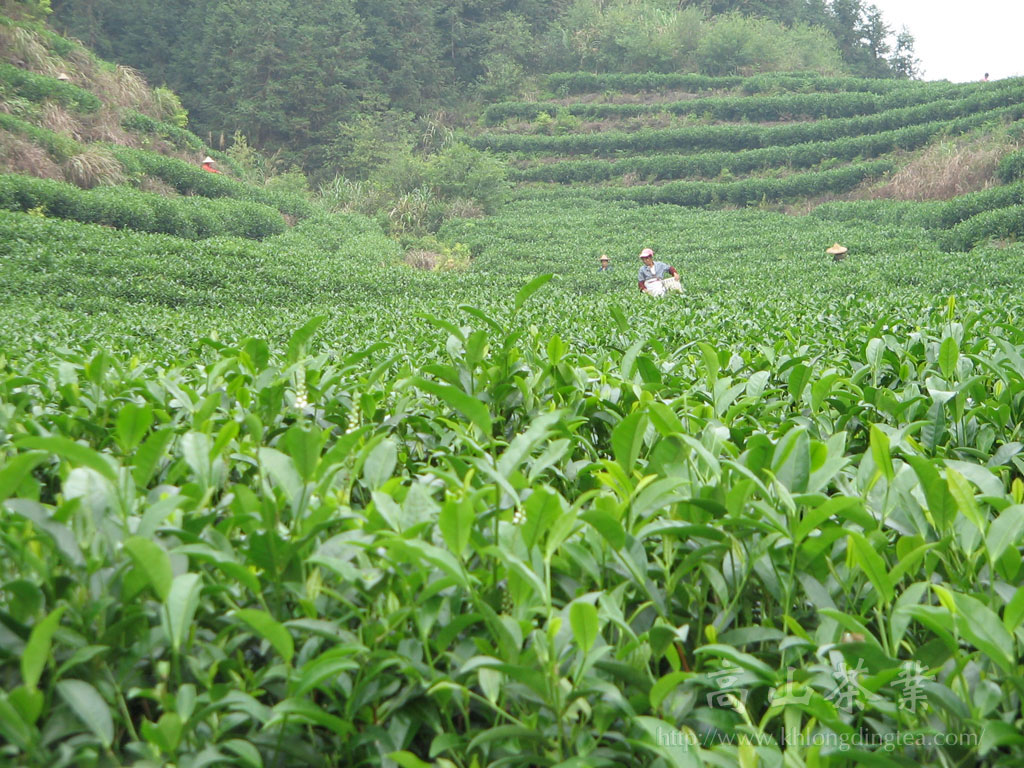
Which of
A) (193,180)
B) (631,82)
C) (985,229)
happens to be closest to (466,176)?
(193,180)

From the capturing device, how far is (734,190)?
910 inches

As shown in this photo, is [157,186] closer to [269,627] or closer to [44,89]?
[44,89]

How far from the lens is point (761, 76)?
31.3 metres

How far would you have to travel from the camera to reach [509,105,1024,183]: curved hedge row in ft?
71.5

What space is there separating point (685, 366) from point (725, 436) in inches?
42.1

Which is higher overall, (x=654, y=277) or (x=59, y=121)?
(x=59, y=121)

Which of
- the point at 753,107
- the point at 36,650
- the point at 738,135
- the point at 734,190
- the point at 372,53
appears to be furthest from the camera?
the point at 372,53

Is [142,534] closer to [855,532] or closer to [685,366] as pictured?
[855,532]

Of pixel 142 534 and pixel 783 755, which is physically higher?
pixel 142 534

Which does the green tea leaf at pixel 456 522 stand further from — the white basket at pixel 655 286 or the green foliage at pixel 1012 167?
the green foliage at pixel 1012 167

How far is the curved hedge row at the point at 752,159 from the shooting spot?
21.8 metres

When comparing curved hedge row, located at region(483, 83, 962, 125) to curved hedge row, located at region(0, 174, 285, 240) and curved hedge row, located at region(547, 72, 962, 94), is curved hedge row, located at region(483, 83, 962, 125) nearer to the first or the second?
curved hedge row, located at region(547, 72, 962, 94)

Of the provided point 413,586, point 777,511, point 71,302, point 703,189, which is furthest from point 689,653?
point 703,189

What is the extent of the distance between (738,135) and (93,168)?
65.3 feet
